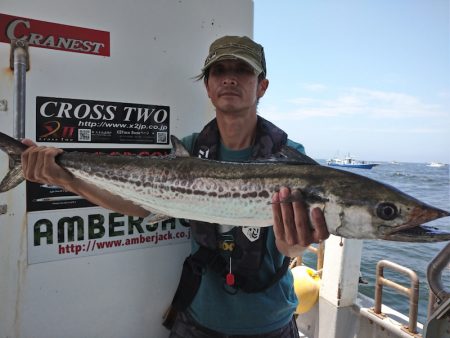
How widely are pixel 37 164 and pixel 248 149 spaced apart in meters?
1.40

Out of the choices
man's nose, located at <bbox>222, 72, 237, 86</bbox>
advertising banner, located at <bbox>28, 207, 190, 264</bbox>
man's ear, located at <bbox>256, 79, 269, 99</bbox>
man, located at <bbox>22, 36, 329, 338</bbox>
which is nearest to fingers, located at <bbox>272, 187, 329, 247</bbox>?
man, located at <bbox>22, 36, 329, 338</bbox>

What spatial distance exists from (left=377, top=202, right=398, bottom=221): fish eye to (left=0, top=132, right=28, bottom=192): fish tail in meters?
2.07

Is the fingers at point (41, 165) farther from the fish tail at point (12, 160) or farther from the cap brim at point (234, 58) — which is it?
the cap brim at point (234, 58)

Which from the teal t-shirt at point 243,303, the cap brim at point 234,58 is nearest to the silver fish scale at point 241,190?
the teal t-shirt at point 243,303

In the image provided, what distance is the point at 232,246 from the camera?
2.53 metres

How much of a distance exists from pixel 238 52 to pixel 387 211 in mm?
1379

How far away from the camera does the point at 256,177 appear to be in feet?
6.84

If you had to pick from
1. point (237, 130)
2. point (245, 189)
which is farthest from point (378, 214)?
point (237, 130)

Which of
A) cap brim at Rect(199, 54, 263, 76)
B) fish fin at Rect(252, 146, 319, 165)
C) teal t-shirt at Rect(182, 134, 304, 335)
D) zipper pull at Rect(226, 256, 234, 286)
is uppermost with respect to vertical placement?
cap brim at Rect(199, 54, 263, 76)

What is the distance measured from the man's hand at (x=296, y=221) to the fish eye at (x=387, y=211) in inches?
11.3

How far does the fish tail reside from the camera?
6.97 ft

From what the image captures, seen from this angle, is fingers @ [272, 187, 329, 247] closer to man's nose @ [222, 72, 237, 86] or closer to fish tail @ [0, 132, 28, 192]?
man's nose @ [222, 72, 237, 86]

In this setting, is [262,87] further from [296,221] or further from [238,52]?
[296,221]

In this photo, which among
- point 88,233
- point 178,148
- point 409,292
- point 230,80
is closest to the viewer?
point 178,148
